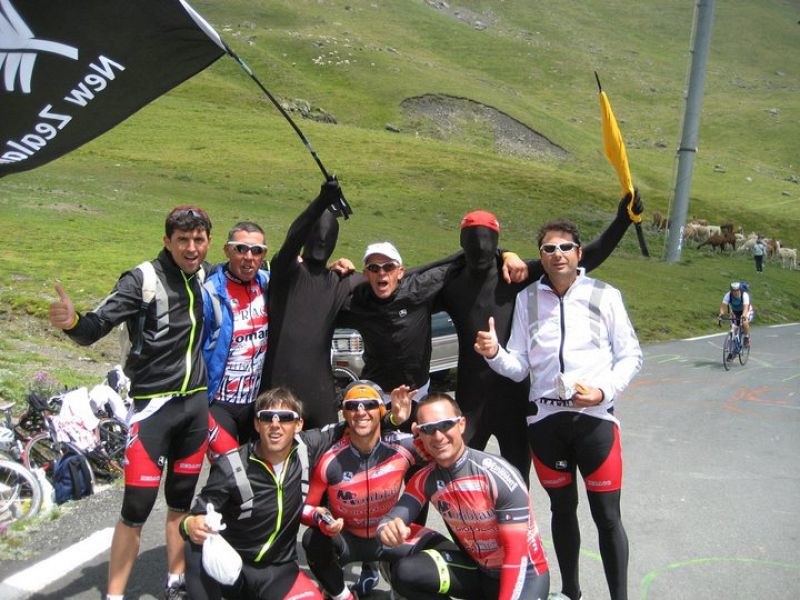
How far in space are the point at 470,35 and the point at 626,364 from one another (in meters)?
142

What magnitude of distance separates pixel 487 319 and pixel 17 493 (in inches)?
154

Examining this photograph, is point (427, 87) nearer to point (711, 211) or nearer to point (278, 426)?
point (711, 211)

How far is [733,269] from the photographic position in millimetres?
35531

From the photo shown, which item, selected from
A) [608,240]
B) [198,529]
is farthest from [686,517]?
[198,529]

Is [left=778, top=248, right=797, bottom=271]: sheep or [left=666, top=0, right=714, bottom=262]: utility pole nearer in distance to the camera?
[left=666, top=0, right=714, bottom=262]: utility pole

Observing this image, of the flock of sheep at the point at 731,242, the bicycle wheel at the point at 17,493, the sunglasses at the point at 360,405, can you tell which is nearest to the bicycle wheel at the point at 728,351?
the sunglasses at the point at 360,405

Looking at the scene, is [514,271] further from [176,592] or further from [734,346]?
[734,346]

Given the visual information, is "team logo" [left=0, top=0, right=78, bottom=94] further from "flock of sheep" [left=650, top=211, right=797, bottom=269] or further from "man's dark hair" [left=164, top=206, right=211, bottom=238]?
"flock of sheep" [left=650, top=211, right=797, bottom=269]

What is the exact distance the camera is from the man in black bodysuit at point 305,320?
15.7 feet

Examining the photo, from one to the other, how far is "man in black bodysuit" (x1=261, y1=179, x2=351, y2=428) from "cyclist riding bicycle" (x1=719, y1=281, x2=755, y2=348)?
13.3 meters

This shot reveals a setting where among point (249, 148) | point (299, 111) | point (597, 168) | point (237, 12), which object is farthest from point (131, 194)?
point (237, 12)

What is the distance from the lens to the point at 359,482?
181 inches

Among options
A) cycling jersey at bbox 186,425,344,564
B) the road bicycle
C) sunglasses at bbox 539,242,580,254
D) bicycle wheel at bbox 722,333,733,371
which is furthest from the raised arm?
bicycle wheel at bbox 722,333,733,371

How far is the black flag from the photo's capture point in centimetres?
425
